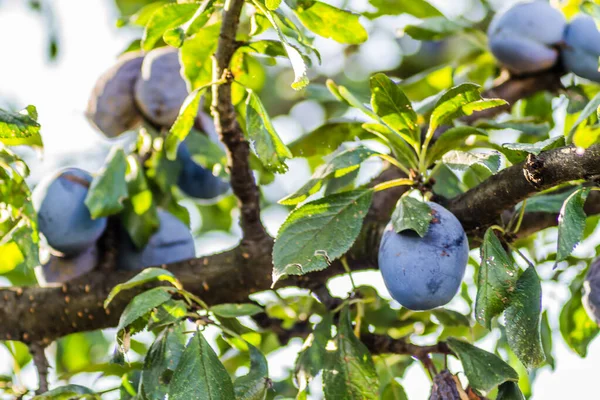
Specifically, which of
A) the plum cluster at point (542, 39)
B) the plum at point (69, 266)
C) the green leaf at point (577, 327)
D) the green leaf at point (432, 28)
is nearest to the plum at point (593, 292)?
the green leaf at point (577, 327)

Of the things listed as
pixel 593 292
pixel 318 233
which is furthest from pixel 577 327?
pixel 318 233

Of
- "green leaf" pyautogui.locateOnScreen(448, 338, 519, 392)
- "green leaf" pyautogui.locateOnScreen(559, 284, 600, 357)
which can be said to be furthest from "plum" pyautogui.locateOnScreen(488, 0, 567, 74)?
"green leaf" pyautogui.locateOnScreen(448, 338, 519, 392)

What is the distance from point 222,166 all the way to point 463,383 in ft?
1.67

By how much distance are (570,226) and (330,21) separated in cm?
39

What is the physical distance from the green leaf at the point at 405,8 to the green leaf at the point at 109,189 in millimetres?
548

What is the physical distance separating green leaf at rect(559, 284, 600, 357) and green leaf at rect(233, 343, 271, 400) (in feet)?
1.72

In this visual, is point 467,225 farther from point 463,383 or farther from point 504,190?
point 463,383

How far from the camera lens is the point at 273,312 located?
5.12 ft

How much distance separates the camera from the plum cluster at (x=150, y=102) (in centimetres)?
148

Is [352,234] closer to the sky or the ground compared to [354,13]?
closer to the ground

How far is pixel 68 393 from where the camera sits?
3.38 ft

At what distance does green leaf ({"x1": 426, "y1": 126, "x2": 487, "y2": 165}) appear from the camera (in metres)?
0.95

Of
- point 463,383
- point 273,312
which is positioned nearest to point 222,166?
point 273,312

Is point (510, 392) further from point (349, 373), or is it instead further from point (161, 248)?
point (161, 248)
